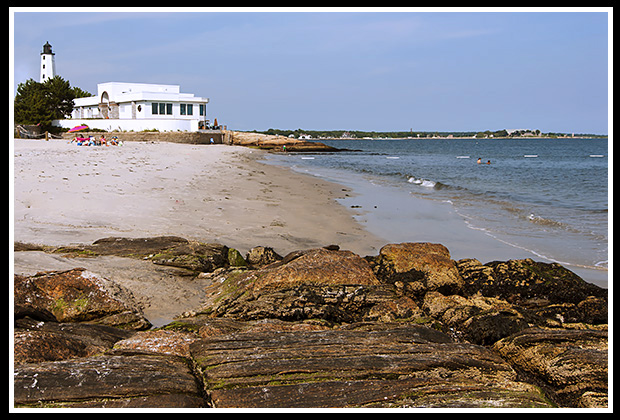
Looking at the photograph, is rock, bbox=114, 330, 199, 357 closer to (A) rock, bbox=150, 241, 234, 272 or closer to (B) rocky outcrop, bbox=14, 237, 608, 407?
(B) rocky outcrop, bbox=14, 237, 608, 407

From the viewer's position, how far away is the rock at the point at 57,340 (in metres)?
3.85

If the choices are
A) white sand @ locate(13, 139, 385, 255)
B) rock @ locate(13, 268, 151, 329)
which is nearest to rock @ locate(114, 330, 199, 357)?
rock @ locate(13, 268, 151, 329)

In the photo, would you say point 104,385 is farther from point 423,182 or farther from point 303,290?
point 423,182

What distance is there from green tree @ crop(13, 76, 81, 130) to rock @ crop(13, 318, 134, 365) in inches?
2112

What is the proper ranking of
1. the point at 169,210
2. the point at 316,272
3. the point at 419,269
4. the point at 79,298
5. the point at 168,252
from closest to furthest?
the point at 79,298 < the point at 316,272 < the point at 419,269 < the point at 168,252 < the point at 169,210

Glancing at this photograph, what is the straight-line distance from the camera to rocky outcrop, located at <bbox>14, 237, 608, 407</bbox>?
11.3 ft

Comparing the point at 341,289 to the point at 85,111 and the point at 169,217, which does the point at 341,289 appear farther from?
the point at 85,111

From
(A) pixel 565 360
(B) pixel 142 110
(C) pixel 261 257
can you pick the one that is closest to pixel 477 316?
(A) pixel 565 360

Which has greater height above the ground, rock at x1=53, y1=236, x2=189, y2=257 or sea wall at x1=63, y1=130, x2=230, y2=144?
sea wall at x1=63, y1=130, x2=230, y2=144

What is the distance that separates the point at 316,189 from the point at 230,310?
15092 mm

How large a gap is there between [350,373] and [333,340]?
54 centimetres

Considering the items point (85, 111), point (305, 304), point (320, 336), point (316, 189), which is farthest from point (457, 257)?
point (85, 111)

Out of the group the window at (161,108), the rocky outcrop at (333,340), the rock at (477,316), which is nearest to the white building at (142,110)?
the window at (161,108)

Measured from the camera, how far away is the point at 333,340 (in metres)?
4.18
